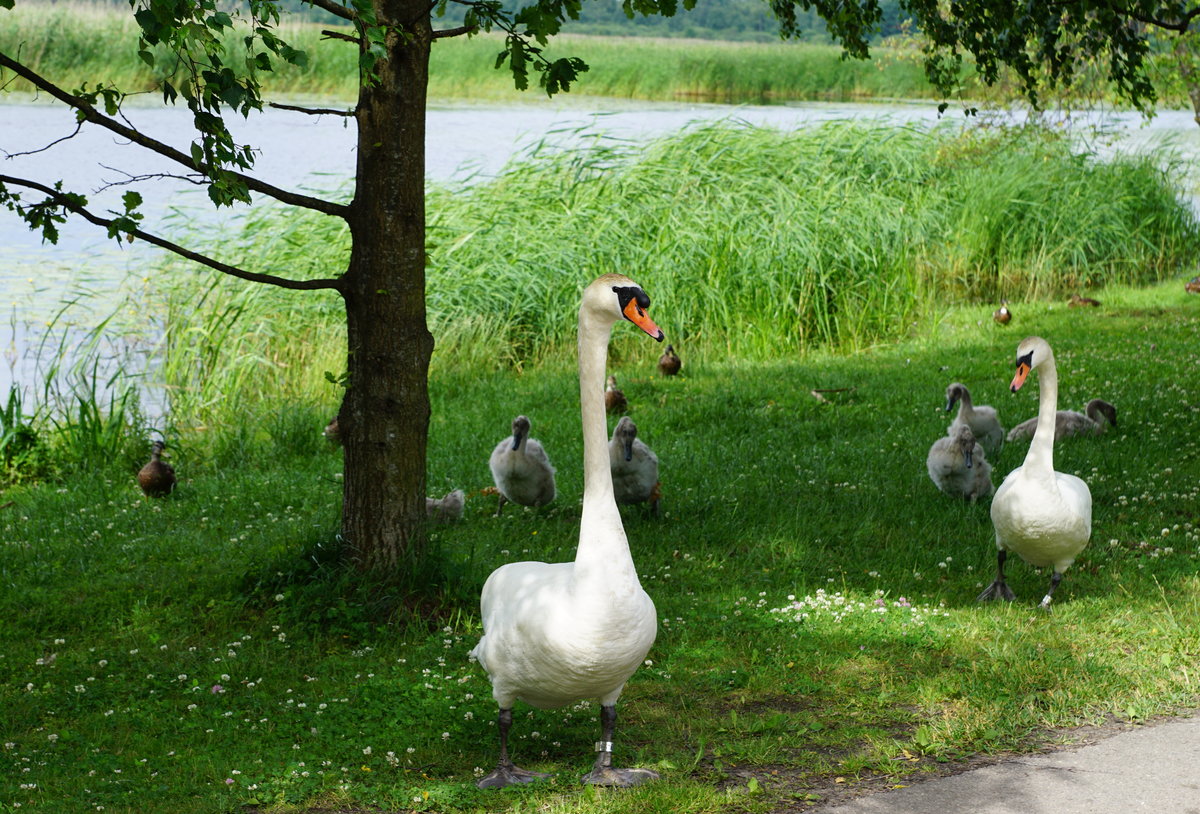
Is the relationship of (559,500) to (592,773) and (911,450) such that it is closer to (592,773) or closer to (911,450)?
(911,450)

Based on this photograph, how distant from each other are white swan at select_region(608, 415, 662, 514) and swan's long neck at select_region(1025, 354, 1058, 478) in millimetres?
2652

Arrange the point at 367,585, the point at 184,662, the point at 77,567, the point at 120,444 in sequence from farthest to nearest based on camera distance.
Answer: the point at 120,444
the point at 77,567
the point at 367,585
the point at 184,662

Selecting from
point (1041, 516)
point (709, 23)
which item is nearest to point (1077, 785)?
point (1041, 516)

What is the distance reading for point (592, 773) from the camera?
4.65 meters

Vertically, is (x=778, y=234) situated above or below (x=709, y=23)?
below

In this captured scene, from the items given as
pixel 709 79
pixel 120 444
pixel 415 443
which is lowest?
pixel 120 444

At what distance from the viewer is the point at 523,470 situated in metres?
8.44

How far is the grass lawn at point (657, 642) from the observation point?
488 cm

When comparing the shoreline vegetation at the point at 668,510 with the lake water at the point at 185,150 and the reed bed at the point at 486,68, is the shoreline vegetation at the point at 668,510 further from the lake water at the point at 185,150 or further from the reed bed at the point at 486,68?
the reed bed at the point at 486,68

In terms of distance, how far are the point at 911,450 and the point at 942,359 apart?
13.1 feet

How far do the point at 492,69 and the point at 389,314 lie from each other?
26.8 metres

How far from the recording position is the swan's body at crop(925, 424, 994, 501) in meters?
8.43

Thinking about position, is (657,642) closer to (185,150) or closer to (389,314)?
(389,314)

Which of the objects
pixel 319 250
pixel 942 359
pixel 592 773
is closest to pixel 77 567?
pixel 592 773
